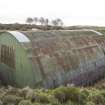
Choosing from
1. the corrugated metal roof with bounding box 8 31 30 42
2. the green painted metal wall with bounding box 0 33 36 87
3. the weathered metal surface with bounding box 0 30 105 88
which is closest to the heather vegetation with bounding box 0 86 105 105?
the green painted metal wall with bounding box 0 33 36 87

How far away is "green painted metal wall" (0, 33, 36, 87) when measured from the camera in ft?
35.2

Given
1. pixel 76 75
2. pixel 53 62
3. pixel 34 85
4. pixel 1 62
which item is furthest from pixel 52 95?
pixel 1 62

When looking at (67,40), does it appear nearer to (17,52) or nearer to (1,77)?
(17,52)

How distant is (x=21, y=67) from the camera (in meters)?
11.2

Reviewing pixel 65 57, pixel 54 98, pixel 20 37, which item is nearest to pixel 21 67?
pixel 20 37

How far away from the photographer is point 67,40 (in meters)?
13.2

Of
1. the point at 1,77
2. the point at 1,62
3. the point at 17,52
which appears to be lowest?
the point at 1,77

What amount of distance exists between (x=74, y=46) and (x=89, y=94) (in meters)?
4.90

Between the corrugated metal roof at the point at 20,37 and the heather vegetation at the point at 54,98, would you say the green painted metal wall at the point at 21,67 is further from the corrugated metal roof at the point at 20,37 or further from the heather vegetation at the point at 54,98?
the heather vegetation at the point at 54,98

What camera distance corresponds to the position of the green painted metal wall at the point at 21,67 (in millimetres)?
10727

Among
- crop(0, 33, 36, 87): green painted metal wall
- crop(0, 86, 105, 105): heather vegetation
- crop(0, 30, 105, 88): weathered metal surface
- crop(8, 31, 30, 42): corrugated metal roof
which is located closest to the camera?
crop(0, 86, 105, 105): heather vegetation

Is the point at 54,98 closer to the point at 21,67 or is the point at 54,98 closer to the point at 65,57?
the point at 21,67

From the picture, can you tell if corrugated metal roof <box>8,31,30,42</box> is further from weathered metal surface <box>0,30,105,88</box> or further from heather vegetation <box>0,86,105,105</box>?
A: heather vegetation <box>0,86,105,105</box>

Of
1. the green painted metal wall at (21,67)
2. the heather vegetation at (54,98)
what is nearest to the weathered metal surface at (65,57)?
the green painted metal wall at (21,67)
